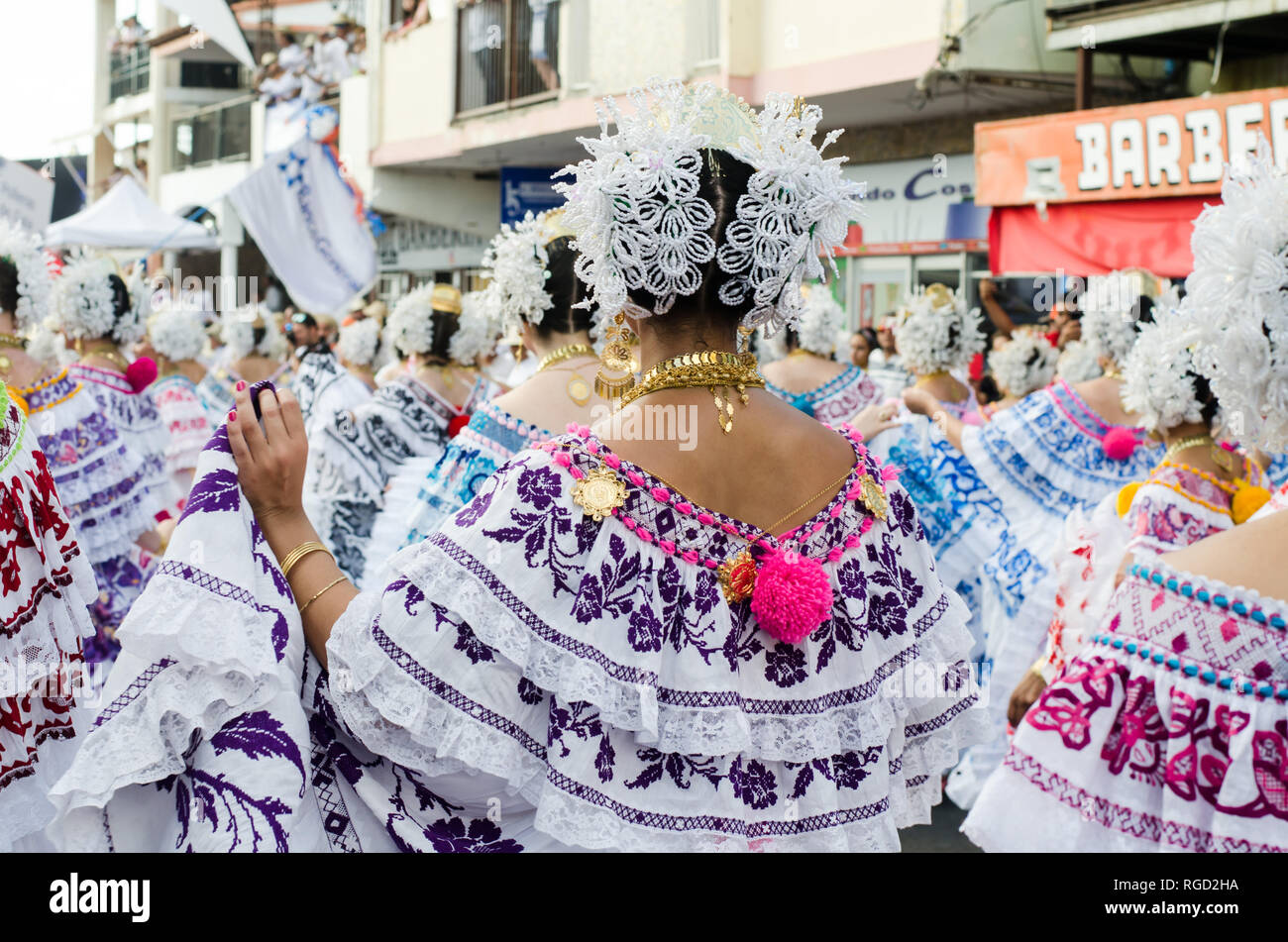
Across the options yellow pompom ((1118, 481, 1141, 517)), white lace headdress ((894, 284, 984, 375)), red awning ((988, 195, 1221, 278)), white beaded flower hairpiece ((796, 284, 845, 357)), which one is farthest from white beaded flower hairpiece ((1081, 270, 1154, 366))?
red awning ((988, 195, 1221, 278))

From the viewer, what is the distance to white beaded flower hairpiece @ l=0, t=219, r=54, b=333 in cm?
414

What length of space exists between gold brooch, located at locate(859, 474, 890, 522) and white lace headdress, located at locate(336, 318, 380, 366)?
6.65 m

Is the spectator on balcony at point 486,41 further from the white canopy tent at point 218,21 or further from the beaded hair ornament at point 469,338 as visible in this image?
the beaded hair ornament at point 469,338

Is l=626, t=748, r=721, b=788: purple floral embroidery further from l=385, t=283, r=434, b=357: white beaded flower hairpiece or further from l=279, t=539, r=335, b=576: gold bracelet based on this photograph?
l=385, t=283, r=434, b=357: white beaded flower hairpiece

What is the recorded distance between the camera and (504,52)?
1725 centimetres

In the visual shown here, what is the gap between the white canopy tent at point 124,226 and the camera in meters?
16.3

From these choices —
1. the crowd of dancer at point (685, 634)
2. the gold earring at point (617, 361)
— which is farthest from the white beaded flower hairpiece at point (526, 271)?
the crowd of dancer at point (685, 634)

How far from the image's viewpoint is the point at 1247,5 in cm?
885

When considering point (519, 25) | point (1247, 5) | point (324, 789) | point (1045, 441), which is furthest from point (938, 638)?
point (519, 25)

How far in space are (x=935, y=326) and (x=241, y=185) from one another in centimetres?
650

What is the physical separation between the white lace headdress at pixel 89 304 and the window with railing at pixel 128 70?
2656 centimetres

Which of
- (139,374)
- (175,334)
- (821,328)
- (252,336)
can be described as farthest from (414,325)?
(252,336)

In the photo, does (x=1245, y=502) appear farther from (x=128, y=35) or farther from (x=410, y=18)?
(x=128, y=35)
